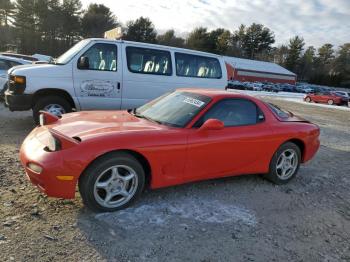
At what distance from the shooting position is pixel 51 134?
12.6 ft

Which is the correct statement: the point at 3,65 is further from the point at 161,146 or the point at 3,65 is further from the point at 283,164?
the point at 283,164

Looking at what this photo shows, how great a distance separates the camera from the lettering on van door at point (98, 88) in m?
7.85

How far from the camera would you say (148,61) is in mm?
8594

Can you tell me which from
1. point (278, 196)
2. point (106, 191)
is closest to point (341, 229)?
point (278, 196)

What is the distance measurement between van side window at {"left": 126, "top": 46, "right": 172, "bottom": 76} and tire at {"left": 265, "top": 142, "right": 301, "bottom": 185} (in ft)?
13.7

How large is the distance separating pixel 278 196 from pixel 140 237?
236 cm

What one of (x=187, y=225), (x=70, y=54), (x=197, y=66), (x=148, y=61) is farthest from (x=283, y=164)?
(x=70, y=54)

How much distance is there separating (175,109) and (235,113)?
863 mm

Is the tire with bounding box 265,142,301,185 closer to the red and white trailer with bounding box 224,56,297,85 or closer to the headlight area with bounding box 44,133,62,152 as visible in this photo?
the headlight area with bounding box 44,133,62,152

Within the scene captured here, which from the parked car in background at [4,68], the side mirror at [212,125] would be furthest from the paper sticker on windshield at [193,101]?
the parked car in background at [4,68]

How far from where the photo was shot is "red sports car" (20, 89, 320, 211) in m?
3.74

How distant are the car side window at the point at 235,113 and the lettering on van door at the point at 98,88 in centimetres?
384

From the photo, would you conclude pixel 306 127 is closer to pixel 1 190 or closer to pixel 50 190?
pixel 50 190

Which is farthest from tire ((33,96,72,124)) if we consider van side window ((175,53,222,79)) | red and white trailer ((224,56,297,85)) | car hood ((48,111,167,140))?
red and white trailer ((224,56,297,85))
